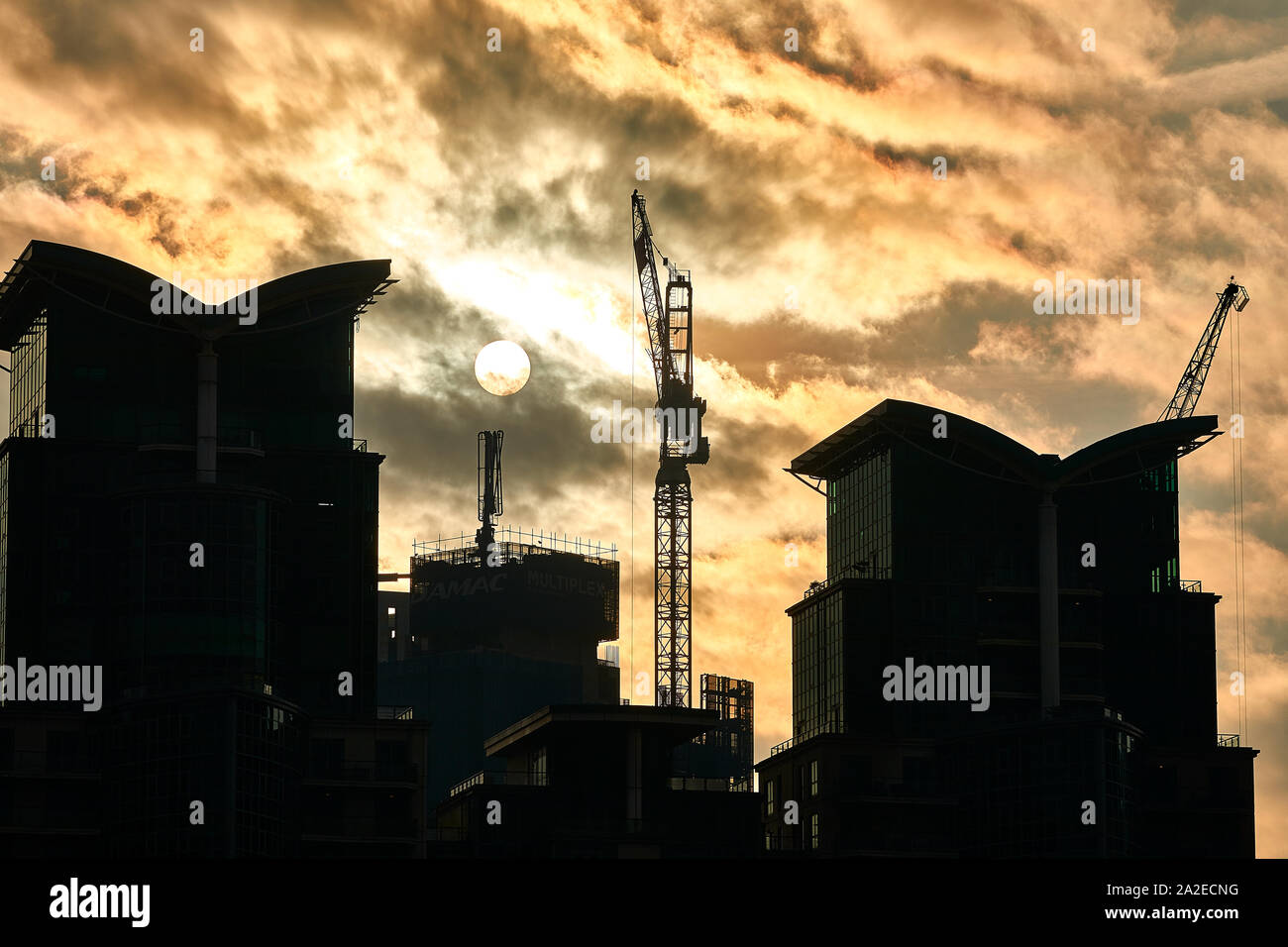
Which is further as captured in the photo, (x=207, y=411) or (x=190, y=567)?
(x=207, y=411)

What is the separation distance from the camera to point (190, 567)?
168000 millimetres

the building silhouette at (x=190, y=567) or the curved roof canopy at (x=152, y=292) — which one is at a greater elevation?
the curved roof canopy at (x=152, y=292)

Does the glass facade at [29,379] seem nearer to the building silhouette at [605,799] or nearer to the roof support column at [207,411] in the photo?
the roof support column at [207,411]

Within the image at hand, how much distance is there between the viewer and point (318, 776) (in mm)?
170000

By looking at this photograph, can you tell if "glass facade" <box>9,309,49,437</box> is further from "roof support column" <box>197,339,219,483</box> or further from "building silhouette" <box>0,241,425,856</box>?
"roof support column" <box>197,339,219,483</box>

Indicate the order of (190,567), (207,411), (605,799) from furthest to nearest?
(605,799) < (207,411) < (190,567)

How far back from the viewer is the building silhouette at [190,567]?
159 metres

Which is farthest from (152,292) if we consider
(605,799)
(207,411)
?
(605,799)

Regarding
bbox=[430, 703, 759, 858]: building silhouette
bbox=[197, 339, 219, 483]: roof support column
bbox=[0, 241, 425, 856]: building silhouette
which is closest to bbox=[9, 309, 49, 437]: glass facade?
bbox=[0, 241, 425, 856]: building silhouette

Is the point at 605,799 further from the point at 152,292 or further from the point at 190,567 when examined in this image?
the point at 152,292

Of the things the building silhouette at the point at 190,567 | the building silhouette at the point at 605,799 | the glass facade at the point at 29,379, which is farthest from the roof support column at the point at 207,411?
the building silhouette at the point at 605,799

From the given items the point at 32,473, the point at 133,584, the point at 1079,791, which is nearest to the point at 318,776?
the point at 133,584
